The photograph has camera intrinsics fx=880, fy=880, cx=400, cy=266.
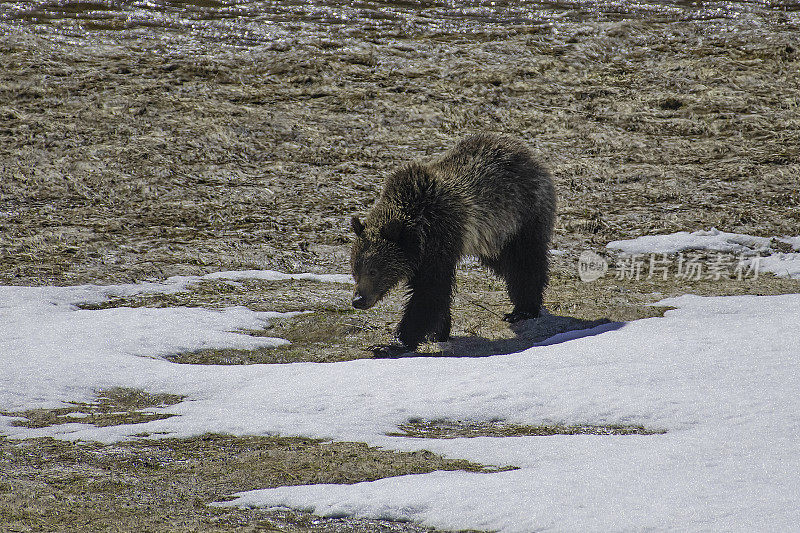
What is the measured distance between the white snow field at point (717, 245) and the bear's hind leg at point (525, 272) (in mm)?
2953

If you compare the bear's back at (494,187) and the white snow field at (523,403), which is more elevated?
the bear's back at (494,187)

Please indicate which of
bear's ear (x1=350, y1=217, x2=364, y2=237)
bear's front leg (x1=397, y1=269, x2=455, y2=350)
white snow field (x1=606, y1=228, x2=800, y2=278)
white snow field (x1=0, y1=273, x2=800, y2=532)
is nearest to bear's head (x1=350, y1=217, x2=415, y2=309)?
bear's ear (x1=350, y1=217, x2=364, y2=237)

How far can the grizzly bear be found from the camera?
8.28 metres

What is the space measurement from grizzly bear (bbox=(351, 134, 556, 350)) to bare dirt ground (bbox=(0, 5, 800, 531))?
510 millimetres

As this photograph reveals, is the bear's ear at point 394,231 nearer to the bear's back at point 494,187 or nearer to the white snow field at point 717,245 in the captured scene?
the bear's back at point 494,187

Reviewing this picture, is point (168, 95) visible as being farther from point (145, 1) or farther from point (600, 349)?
point (600, 349)

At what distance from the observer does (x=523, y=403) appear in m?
6.36

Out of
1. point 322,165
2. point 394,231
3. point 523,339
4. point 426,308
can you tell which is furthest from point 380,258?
point 322,165

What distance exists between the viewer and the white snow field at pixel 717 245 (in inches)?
442

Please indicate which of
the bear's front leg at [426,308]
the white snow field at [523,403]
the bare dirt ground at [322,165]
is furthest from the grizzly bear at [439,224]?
the white snow field at [523,403]

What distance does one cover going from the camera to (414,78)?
17656 millimetres

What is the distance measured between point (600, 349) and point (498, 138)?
8.84ft

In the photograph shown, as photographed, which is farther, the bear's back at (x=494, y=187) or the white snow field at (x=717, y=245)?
the white snow field at (x=717, y=245)

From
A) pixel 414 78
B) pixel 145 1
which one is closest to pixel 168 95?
pixel 414 78
